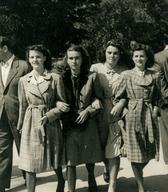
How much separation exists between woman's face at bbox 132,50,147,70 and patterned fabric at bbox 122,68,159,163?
89 millimetres

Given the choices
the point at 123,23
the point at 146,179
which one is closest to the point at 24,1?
the point at 123,23

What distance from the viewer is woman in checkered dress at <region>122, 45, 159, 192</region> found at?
18.4 ft

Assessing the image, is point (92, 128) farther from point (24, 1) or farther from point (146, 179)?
point (24, 1)

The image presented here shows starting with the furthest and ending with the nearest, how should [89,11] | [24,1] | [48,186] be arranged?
[89,11], [24,1], [48,186]

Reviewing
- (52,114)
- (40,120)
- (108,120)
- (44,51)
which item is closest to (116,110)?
(108,120)

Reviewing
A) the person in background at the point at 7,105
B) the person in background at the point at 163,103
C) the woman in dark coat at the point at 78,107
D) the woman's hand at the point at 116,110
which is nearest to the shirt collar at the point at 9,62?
the person in background at the point at 7,105

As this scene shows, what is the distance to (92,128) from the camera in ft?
19.0

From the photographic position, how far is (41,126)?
541cm

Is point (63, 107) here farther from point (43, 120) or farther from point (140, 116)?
point (140, 116)

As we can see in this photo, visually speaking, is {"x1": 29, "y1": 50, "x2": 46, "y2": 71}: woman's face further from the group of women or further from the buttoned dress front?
the buttoned dress front

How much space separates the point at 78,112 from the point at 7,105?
114cm

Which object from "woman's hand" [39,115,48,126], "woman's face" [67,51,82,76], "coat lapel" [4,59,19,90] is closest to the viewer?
"woman's hand" [39,115,48,126]

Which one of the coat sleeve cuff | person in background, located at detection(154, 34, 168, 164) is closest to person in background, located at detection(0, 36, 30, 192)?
the coat sleeve cuff

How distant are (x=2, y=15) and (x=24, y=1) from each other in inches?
116
